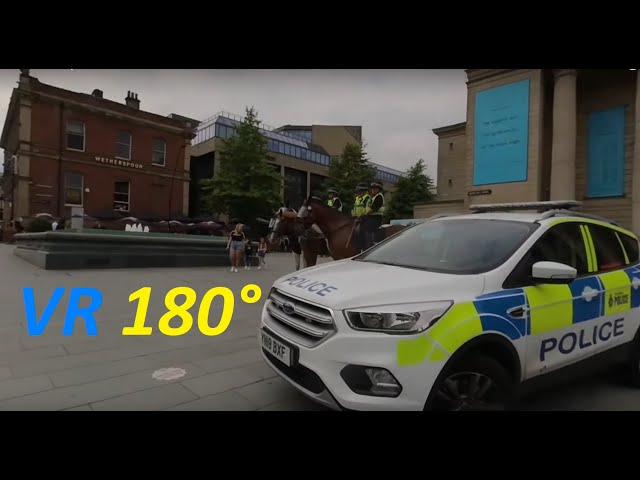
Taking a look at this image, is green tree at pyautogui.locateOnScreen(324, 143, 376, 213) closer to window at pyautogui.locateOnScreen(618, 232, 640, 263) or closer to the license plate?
window at pyautogui.locateOnScreen(618, 232, 640, 263)

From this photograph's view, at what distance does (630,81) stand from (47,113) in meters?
39.8

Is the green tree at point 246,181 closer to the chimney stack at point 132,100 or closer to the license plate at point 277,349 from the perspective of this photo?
the chimney stack at point 132,100

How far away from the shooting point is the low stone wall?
40.0 feet

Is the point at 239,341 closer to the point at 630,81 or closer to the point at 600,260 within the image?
the point at 600,260

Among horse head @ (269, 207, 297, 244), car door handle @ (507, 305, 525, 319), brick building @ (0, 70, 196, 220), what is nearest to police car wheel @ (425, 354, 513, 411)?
car door handle @ (507, 305, 525, 319)

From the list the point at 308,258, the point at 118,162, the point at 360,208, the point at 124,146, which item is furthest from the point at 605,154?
the point at 124,146

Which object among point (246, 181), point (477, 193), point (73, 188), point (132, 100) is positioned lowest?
point (73, 188)

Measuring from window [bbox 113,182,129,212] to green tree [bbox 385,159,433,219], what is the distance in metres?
26.9

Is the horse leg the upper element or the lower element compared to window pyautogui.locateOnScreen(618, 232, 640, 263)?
lower

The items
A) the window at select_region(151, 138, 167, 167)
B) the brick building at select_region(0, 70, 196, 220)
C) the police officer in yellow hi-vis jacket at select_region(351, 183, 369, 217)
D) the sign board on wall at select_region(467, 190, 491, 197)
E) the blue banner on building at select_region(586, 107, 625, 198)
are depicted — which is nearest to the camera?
the police officer in yellow hi-vis jacket at select_region(351, 183, 369, 217)

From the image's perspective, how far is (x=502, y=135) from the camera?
26219 mm

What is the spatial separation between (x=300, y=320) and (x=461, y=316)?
118cm

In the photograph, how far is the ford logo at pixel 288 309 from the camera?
3088 mm

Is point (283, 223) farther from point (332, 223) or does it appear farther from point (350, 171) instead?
point (350, 171)
